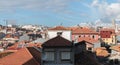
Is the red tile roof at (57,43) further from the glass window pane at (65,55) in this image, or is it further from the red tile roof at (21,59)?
the red tile roof at (21,59)

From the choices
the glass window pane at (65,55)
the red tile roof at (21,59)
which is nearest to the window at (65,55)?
the glass window pane at (65,55)

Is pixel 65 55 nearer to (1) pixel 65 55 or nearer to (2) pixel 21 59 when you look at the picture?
(1) pixel 65 55

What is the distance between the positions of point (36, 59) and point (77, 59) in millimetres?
7274

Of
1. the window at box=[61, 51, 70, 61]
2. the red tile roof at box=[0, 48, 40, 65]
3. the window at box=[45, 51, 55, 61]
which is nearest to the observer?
the window at box=[45, 51, 55, 61]

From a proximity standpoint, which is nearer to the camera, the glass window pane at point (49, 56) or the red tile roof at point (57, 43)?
the glass window pane at point (49, 56)

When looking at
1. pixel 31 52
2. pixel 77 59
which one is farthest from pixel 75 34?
pixel 77 59

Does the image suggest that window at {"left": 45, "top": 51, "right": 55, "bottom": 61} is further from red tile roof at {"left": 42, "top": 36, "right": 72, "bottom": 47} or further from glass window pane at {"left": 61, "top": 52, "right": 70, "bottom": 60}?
glass window pane at {"left": 61, "top": 52, "right": 70, "bottom": 60}

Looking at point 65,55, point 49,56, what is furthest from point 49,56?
point 65,55

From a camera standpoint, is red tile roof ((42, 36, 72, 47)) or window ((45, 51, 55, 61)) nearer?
window ((45, 51, 55, 61))

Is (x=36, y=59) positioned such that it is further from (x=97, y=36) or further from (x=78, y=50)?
(x=97, y=36)

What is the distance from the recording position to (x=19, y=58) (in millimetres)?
36531

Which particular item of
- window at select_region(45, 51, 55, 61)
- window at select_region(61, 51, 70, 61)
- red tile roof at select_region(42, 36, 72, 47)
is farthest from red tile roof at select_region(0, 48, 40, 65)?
window at select_region(61, 51, 70, 61)

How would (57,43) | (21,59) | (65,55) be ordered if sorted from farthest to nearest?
1. (21,59)
2. (57,43)
3. (65,55)

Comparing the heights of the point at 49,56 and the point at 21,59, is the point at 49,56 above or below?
A: above
